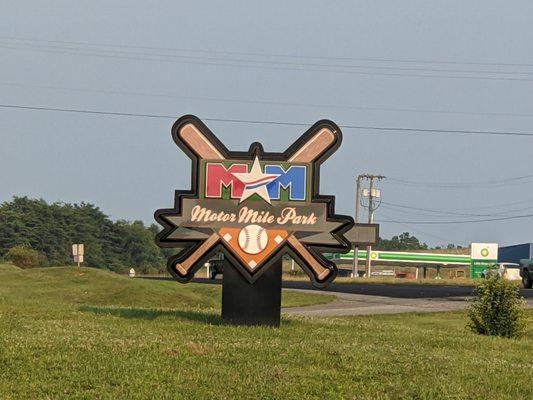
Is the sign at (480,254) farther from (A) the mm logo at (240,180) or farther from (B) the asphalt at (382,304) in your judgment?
(A) the mm logo at (240,180)

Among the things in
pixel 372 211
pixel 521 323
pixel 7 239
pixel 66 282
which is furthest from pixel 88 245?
pixel 521 323

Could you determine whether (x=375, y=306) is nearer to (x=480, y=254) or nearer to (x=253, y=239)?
(x=253, y=239)

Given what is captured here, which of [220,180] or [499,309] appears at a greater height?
[220,180]

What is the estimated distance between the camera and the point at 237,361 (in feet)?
37.9

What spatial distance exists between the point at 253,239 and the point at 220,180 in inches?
48.7

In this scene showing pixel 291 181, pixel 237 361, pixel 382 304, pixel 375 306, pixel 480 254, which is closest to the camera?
pixel 237 361

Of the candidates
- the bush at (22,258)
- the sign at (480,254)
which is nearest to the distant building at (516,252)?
the sign at (480,254)

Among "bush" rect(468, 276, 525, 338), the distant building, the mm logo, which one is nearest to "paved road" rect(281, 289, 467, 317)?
"bush" rect(468, 276, 525, 338)

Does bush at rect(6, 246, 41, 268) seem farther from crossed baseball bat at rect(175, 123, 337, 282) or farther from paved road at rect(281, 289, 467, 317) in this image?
crossed baseball bat at rect(175, 123, 337, 282)

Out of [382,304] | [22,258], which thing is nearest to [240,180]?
[382,304]

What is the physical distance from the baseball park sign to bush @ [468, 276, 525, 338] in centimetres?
462

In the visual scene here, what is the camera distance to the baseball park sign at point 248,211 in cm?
1638

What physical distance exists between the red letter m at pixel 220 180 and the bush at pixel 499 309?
6.43 m

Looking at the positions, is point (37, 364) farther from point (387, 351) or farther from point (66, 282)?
point (66, 282)
